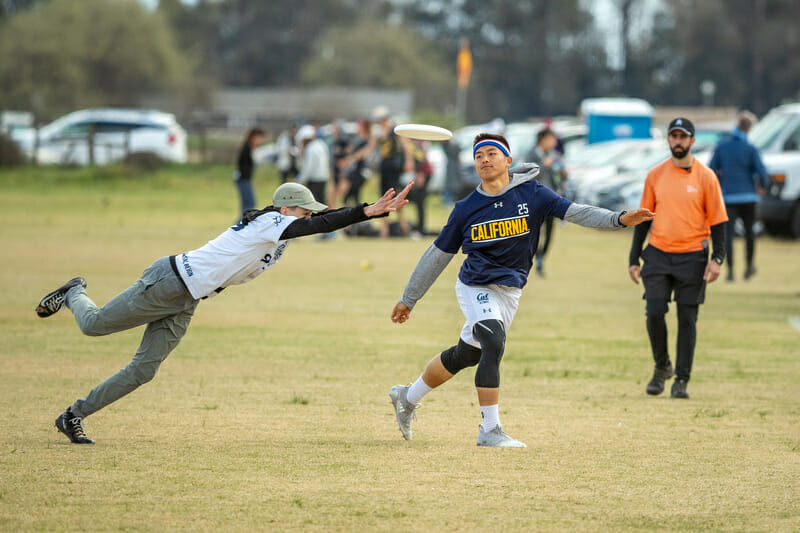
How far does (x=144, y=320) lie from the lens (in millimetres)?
7219

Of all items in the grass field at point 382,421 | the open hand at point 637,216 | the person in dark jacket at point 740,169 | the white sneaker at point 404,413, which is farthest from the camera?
the person in dark jacket at point 740,169

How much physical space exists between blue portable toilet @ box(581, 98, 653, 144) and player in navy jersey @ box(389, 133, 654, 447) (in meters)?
31.0

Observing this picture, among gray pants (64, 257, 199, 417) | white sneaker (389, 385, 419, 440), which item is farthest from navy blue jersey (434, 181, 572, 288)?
gray pants (64, 257, 199, 417)

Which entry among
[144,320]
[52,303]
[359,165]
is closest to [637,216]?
[144,320]

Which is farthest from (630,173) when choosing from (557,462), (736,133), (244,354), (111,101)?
(111,101)

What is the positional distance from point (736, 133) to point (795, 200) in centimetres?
765

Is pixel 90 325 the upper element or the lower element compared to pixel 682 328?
upper

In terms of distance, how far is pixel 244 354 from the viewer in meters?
10.8

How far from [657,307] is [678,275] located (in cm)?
30

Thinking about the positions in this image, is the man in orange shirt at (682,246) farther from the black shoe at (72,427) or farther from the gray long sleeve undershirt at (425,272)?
the black shoe at (72,427)

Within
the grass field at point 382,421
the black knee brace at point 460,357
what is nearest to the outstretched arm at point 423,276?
the black knee brace at point 460,357

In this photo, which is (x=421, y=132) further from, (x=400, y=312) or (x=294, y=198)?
(x=400, y=312)

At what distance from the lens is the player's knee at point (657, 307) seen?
366 inches

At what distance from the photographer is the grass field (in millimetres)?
5715
